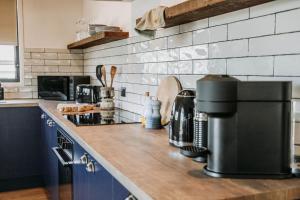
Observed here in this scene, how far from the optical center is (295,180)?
3.47ft

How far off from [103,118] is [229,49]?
45.1 inches

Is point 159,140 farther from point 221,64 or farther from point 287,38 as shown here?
point 287,38

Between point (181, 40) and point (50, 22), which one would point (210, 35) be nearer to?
point (181, 40)

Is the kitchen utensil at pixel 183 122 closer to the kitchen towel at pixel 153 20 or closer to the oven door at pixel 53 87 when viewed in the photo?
the kitchen towel at pixel 153 20

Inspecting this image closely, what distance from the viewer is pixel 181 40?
2045 millimetres

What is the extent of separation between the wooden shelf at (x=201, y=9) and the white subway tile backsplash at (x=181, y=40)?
0.09 meters

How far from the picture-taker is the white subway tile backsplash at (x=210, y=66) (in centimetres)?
168

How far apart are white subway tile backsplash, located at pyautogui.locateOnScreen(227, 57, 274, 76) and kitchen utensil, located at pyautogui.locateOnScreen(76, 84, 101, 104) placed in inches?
73.2

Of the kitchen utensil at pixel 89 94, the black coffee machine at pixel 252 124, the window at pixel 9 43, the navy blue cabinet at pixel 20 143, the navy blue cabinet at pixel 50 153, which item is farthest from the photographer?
the window at pixel 9 43

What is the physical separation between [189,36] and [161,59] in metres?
0.37

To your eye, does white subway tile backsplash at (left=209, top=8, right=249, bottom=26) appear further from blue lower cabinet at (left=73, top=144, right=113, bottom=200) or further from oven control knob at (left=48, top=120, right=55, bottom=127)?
oven control knob at (left=48, top=120, right=55, bottom=127)

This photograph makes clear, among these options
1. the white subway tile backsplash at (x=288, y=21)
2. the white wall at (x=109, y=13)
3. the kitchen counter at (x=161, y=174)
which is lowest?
the kitchen counter at (x=161, y=174)

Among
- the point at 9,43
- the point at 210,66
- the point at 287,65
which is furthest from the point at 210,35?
the point at 9,43

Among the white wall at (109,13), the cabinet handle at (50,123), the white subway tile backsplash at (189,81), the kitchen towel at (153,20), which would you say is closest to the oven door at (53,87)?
the white wall at (109,13)
